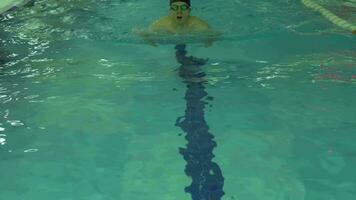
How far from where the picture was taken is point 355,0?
9211 millimetres

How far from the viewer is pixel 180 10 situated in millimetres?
6078

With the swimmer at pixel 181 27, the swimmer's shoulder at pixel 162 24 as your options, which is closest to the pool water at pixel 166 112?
the swimmer at pixel 181 27

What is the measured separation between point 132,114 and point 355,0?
6.32 meters

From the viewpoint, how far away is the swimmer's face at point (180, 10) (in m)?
6.05

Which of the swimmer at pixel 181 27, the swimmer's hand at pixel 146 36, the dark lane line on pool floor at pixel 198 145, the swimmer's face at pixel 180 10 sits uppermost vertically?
the swimmer's face at pixel 180 10

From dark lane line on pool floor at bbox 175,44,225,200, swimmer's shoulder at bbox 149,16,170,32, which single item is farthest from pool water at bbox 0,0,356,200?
swimmer's shoulder at bbox 149,16,170,32

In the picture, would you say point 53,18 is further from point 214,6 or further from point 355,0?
point 355,0

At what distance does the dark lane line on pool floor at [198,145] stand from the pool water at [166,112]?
37mm

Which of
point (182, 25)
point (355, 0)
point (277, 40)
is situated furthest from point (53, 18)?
point (355, 0)

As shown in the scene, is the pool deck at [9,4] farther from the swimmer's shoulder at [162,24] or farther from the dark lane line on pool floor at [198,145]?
the dark lane line on pool floor at [198,145]

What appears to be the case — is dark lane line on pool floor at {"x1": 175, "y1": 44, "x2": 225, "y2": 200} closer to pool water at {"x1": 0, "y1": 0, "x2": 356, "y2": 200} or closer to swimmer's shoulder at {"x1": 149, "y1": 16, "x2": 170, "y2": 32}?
pool water at {"x1": 0, "y1": 0, "x2": 356, "y2": 200}

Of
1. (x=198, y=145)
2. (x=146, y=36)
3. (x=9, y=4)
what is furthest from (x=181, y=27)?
(x=9, y=4)

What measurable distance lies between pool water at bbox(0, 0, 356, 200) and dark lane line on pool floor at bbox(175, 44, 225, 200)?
37mm

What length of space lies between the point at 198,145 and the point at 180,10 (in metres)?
2.65
